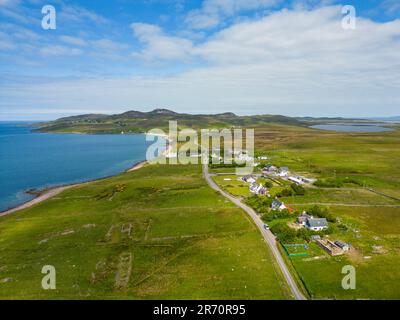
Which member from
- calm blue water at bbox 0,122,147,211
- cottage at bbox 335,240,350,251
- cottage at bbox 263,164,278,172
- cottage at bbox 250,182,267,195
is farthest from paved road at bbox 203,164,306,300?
calm blue water at bbox 0,122,147,211

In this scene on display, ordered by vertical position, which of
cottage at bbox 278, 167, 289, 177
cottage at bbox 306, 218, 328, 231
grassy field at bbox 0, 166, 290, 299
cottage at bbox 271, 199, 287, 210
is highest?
cottage at bbox 278, 167, 289, 177

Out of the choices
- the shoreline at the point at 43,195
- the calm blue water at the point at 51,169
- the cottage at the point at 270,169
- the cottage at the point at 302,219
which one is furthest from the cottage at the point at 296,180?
the calm blue water at the point at 51,169

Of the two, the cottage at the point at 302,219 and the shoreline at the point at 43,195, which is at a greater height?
the cottage at the point at 302,219

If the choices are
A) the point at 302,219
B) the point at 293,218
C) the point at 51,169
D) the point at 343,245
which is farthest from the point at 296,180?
the point at 51,169

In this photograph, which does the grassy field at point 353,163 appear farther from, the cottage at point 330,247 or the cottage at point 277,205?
the cottage at point 330,247

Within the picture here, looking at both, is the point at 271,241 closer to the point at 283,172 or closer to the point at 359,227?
the point at 359,227

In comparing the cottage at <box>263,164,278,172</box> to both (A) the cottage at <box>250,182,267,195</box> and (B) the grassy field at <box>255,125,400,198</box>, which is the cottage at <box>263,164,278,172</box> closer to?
(B) the grassy field at <box>255,125,400,198</box>
